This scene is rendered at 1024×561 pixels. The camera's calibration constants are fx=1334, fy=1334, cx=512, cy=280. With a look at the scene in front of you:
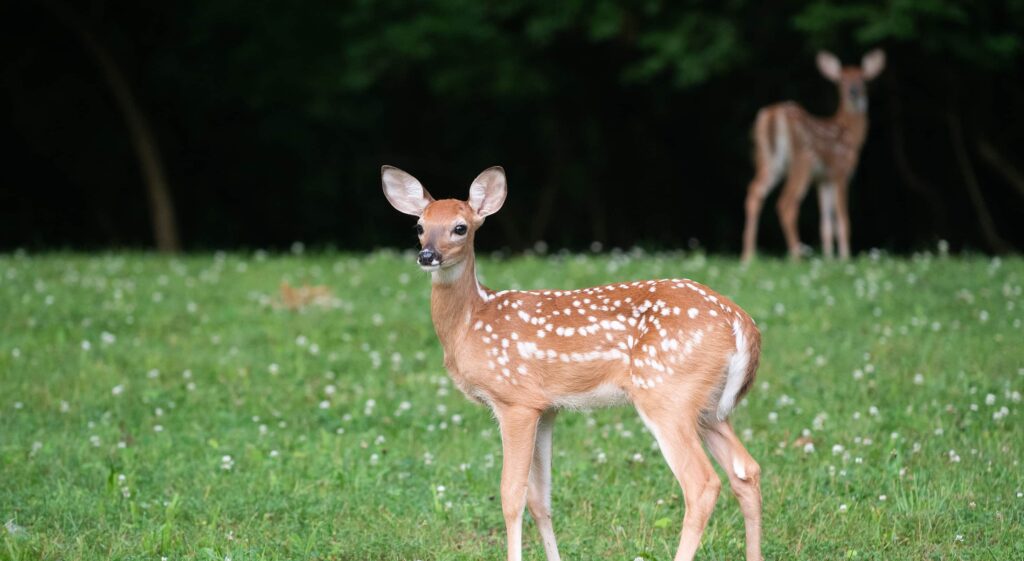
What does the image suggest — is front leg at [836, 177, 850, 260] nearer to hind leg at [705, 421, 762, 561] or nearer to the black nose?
Result: hind leg at [705, 421, 762, 561]

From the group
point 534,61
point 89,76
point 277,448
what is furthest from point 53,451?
point 89,76

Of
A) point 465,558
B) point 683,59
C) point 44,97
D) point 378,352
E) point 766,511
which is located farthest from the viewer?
point 44,97

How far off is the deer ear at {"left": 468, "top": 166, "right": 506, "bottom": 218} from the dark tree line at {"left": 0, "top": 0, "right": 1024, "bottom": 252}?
8.92 m

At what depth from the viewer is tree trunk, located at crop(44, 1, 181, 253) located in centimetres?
1773

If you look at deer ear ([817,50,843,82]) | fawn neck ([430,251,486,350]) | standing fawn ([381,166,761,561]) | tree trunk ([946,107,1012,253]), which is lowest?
tree trunk ([946,107,1012,253])

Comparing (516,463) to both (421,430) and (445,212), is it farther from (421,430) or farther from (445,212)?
(421,430)

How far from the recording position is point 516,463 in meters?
4.95

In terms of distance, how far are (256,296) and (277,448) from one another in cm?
407

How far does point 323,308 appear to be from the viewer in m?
10.4

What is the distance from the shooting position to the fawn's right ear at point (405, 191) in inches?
216

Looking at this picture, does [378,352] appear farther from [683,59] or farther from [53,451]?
[683,59]

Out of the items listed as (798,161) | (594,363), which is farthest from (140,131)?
(594,363)

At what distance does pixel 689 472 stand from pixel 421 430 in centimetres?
276

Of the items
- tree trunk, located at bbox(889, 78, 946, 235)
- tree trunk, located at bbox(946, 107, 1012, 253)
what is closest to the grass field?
tree trunk, located at bbox(946, 107, 1012, 253)
